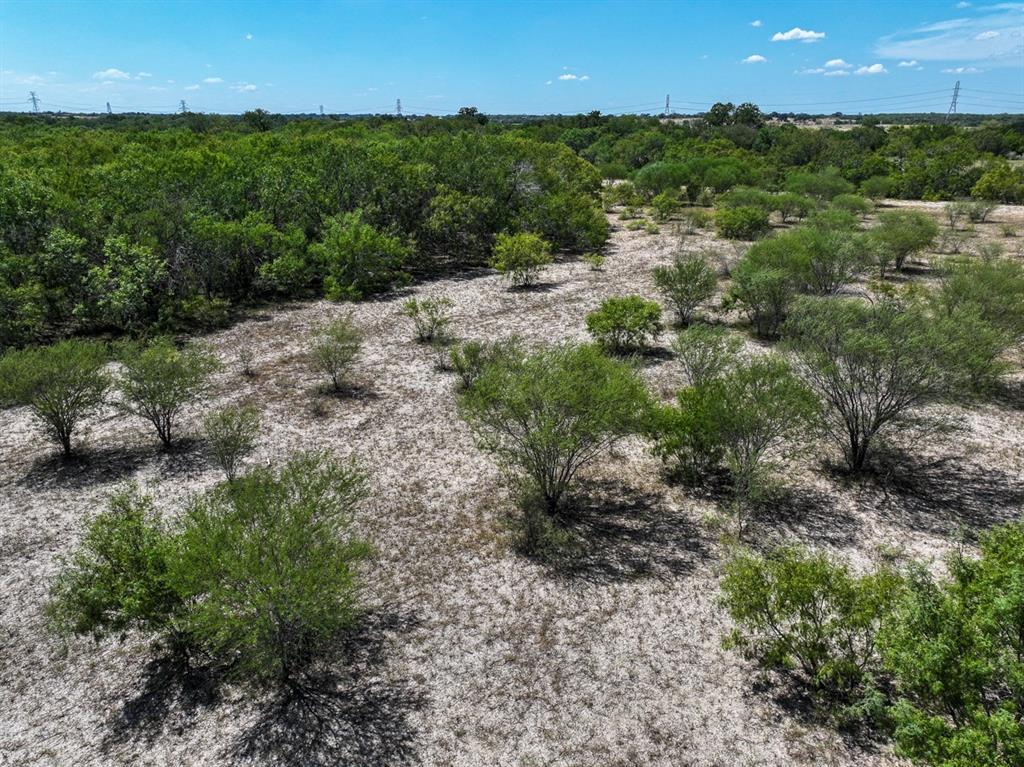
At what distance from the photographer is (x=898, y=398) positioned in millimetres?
14703

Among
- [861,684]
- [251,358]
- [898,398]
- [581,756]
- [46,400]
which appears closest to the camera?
[581,756]

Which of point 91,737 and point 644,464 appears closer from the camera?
point 91,737

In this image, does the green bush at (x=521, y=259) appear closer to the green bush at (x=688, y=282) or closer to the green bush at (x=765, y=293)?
the green bush at (x=688, y=282)

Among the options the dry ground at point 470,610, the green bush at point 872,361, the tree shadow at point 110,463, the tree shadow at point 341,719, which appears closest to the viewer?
the tree shadow at point 341,719

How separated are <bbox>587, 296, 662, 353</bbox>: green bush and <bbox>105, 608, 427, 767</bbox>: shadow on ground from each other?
617 inches

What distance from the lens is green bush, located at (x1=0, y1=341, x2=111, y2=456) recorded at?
15555mm

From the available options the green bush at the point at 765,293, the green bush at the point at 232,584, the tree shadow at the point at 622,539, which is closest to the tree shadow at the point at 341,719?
the green bush at the point at 232,584

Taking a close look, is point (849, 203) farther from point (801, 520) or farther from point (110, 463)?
point (110, 463)

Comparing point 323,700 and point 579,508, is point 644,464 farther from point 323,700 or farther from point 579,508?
point 323,700

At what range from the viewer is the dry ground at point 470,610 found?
29.4 ft

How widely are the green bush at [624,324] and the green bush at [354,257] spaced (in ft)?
43.7

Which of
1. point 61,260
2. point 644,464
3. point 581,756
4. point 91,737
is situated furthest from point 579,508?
point 61,260

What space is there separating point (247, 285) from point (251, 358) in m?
9.73

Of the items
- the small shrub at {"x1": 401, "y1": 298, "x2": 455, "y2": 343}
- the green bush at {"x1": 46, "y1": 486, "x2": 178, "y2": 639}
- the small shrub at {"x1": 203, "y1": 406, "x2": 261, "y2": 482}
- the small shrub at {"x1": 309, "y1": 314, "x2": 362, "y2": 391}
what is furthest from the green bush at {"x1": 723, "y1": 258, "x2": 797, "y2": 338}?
the green bush at {"x1": 46, "y1": 486, "x2": 178, "y2": 639}
